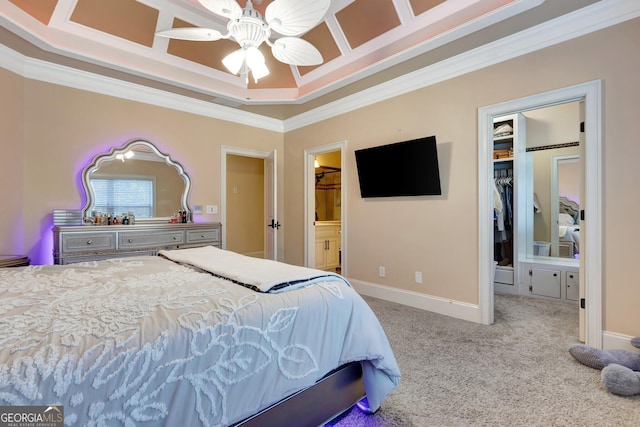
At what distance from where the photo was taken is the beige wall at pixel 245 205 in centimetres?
605

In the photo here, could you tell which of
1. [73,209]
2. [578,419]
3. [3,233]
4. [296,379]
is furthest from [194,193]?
[578,419]

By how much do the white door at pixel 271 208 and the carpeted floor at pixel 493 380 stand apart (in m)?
2.06

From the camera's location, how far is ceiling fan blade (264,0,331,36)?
177 cm

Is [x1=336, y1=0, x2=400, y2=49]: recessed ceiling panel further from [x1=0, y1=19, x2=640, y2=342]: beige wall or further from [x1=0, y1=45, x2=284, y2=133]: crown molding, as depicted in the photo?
[x1=0, y1=45, x2=284, y2=133]: crown molding

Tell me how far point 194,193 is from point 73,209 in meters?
1.31

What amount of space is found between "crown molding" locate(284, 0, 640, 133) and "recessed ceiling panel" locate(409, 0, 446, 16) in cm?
58

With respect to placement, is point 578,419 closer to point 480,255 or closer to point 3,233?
point 480,255

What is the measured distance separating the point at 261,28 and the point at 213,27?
1.37m

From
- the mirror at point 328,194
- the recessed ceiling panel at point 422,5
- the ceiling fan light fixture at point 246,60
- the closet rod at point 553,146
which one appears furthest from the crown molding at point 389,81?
the closet rod at point 553,146

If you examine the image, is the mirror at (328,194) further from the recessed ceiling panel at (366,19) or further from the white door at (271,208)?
the recessed ceiling panel at (366,19)

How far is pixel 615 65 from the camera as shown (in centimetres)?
225

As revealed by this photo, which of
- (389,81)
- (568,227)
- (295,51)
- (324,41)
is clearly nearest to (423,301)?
(568,227)

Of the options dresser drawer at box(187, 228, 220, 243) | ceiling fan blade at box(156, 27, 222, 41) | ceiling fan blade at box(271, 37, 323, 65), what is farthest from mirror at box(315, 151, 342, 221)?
ceiling fan blade at box(156, 27, 222, 41)

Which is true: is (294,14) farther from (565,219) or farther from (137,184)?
(565,219)
